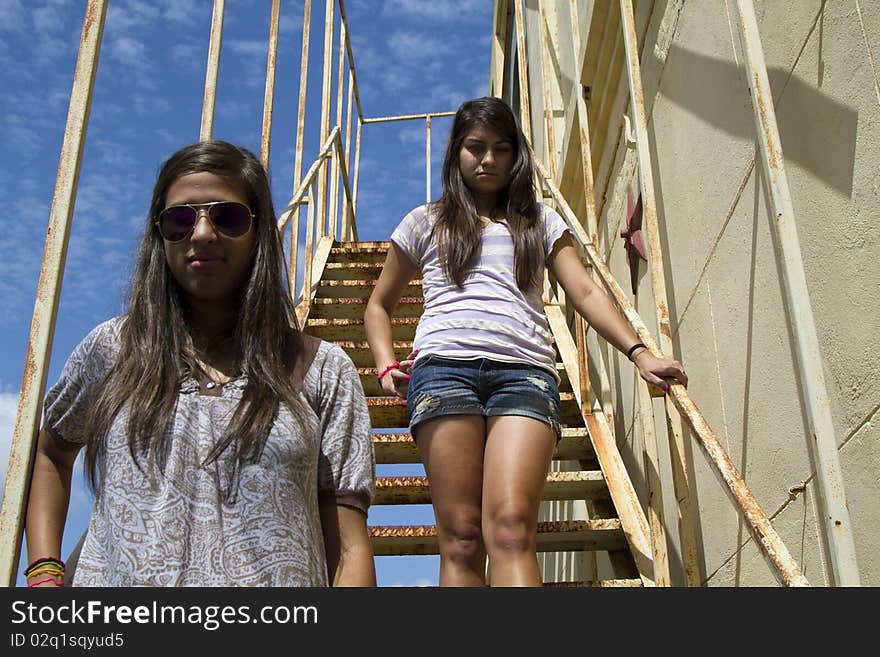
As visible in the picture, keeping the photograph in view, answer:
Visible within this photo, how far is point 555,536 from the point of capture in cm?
360

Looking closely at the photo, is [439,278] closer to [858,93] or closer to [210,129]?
[210,129]

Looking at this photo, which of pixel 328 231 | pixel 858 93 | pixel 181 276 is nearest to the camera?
pixel 181 276

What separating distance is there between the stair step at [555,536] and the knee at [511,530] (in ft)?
4.06

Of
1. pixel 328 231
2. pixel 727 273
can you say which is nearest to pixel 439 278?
pixel 727 273

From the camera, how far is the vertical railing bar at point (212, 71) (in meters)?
2.31

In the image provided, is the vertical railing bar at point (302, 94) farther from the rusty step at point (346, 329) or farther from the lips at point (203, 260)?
the lips at point (203, 260)

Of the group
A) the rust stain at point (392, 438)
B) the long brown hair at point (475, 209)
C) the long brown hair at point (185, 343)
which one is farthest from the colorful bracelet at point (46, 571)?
the rust stain at point (392, 438)

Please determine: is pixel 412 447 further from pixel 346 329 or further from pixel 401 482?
pixel 346 329

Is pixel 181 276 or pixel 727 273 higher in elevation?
pixel 727 273

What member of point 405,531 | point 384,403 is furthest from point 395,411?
point 405,531

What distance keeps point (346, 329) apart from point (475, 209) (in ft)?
8.51

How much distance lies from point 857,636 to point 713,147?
7.58ft

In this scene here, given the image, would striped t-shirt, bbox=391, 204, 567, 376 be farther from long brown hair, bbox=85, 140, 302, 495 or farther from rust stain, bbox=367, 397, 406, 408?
rust stain, bbox=367, 397, 406, 408

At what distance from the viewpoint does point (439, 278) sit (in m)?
2.71
